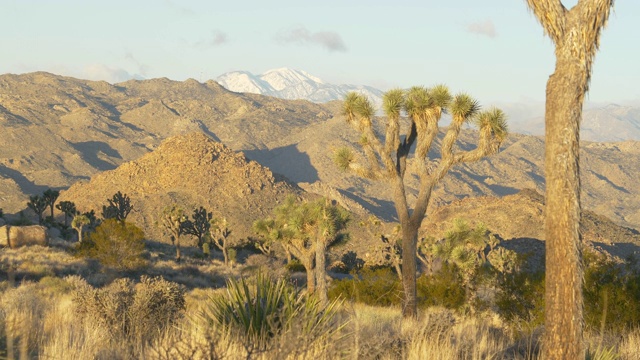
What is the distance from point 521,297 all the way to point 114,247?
76.1 ft

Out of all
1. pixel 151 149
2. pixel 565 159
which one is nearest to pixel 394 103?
pixel 565 159

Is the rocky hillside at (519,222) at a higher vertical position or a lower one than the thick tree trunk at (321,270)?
higher

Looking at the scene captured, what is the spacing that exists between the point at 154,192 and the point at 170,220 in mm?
35745

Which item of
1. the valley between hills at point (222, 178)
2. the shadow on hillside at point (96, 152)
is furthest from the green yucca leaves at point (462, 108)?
the shadow on hillside at point (96, 152)

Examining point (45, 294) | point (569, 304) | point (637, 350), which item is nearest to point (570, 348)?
point (569, 304)

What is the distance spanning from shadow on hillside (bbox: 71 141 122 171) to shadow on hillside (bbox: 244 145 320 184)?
120 ft

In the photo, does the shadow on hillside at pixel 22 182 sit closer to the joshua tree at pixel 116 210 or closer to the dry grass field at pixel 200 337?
the joshua tree at pixel 116 210

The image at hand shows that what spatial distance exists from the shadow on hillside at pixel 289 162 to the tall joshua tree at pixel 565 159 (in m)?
160

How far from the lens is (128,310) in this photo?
10531 millimetres

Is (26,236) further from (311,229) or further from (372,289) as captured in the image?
(372,289)

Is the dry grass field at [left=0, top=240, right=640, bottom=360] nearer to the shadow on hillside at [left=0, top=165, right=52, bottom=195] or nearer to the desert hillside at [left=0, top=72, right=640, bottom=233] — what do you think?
the desert hillside at [left=0, top=72, right=640, bottom=233]

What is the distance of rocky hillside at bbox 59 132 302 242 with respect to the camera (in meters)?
→ 88.6

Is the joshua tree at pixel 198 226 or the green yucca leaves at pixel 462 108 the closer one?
the green yucca leaves at pixel 462 108

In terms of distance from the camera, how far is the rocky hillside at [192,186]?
8856 cm
